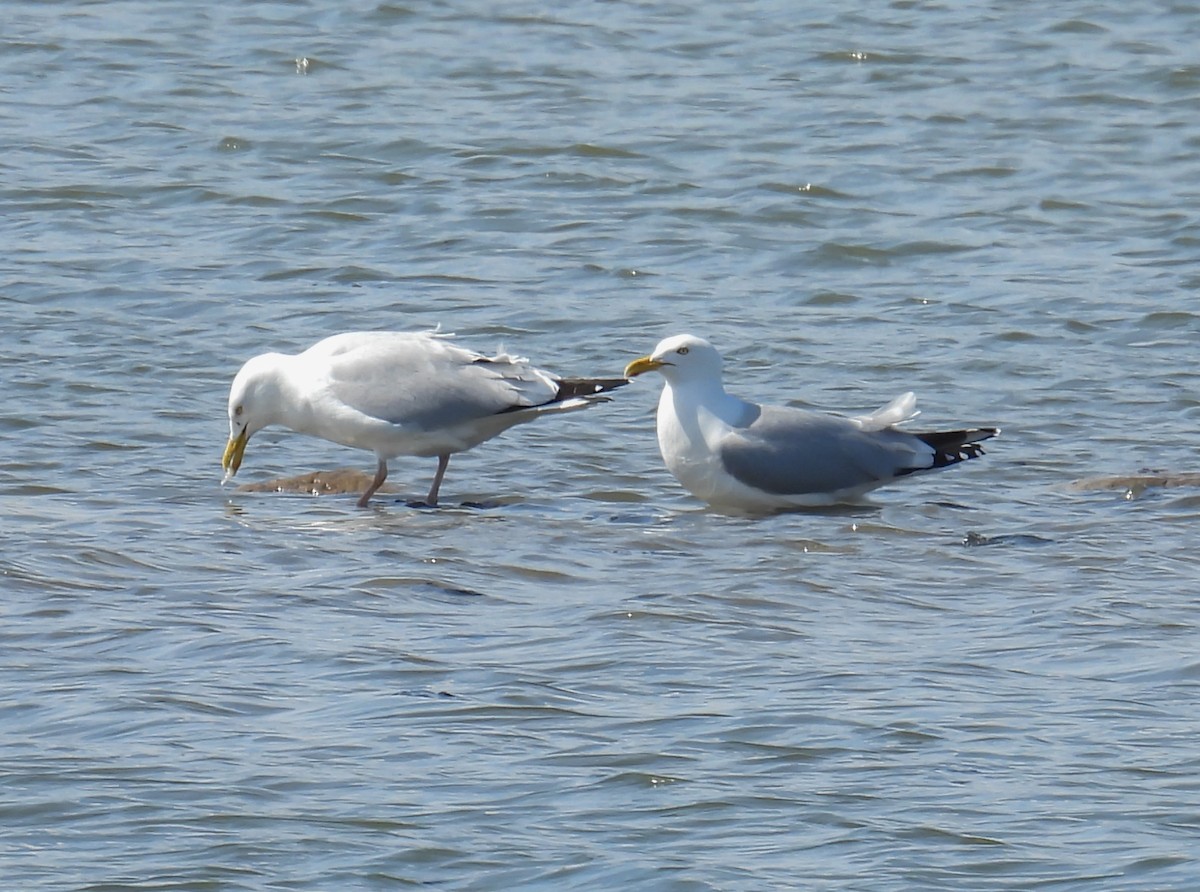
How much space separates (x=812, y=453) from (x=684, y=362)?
59cm

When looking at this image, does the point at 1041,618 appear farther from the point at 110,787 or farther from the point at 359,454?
the point at 359,454

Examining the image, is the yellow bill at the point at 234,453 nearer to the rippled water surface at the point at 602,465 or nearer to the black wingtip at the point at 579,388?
the rippled water surface at the point at 602,465

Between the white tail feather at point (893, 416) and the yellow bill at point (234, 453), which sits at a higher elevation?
the white tail feather at point (893, 416)

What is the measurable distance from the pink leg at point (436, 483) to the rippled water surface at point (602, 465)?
19 centimetres

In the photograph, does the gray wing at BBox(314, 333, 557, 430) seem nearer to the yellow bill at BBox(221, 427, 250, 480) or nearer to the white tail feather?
the yellow bill at BBox(221, 427, 250, 480)

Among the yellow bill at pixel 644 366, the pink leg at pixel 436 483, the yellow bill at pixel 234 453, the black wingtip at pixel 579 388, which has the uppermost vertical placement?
the yellow bill at pixel 644 366

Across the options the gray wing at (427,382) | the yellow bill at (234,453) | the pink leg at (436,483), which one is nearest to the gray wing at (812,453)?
the gray wing at (427,382)

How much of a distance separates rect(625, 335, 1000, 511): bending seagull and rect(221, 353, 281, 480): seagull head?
134 cm

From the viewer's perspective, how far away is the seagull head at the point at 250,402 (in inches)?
322

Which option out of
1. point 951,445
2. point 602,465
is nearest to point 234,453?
point 602,465

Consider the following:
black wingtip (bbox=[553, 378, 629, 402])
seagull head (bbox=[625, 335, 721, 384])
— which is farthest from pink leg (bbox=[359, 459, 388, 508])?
seagull head (bbox=[625, 335, 721, 384])

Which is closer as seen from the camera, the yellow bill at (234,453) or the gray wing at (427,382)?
the gray wing at (427,382)

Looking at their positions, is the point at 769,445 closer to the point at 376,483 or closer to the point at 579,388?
the point at 579,388

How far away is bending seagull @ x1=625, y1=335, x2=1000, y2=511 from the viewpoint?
313 inches
